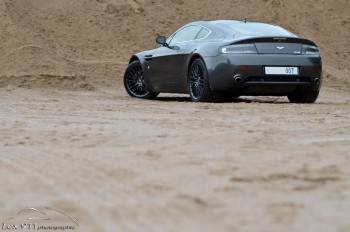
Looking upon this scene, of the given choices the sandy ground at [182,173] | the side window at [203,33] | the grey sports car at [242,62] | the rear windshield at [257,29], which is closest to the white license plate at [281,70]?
the grey sports car at [242,62]

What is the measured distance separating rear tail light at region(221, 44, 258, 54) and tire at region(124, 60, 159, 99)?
9.65 feet

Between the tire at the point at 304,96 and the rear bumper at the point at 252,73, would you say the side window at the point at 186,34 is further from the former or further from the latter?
the tire at the point at 304,96

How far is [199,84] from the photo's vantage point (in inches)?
491

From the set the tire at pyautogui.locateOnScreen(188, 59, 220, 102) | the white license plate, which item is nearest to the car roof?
the tire at pyautogui.locateOnScreen(188, 59, 220, 102)

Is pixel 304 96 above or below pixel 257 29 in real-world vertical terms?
below

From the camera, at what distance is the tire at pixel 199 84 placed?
12173mm

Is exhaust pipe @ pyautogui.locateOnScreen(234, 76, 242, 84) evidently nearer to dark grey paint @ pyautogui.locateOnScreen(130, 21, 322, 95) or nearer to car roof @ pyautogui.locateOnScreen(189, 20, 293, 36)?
dark grey paint @ pyautogui.locateOnScreen(130, 21, 322, 95)

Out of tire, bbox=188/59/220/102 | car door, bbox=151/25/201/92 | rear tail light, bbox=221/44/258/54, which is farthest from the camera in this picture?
car door, bbox=151/25/201/92

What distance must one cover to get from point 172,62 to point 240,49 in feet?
5.88

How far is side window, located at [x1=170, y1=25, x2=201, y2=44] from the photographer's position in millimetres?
13180

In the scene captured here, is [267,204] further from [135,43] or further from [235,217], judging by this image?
[135,43]

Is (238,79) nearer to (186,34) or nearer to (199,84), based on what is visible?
(199,84)

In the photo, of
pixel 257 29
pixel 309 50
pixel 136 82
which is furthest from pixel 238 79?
pixel 136 82

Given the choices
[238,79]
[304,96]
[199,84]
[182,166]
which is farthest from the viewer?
[304,96]
